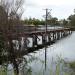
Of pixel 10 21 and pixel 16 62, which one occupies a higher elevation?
pixel 10 21

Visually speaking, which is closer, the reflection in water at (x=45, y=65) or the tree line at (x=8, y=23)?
the reflection in water at (x=45, y=65)

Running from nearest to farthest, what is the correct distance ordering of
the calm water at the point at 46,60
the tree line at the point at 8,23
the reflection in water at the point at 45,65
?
the reflection in water at the point at 45,65 → the calm water at the point at 46,60 → the tree line at the point at 8,23

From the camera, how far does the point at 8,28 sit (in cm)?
1563

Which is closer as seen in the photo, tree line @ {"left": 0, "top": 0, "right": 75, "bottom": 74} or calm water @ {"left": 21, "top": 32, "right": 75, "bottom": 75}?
calm water @ {"left": 21, "top": 32, "right": 75, "bottom": 75}

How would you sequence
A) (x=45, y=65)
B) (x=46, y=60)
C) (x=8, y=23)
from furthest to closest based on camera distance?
(x=46, y=60), (x=8, y=23), (x=45, y=65)

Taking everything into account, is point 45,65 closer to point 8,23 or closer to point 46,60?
point 8,23

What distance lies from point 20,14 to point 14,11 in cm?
46

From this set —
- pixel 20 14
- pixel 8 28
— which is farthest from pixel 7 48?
pixel 20 14

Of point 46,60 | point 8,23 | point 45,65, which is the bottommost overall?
point 46,60

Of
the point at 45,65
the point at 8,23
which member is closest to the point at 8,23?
the point at 8,23

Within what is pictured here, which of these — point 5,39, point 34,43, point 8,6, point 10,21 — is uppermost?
point 8,6

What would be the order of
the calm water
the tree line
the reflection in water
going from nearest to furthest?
the reflection in water
the calm water
the tree line

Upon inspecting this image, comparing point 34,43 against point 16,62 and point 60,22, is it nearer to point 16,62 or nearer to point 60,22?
point 16,62

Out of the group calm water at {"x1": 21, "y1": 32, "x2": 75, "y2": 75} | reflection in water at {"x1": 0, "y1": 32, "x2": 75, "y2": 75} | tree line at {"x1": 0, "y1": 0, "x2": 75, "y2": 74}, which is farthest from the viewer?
tree line at {"x1": 0, "y1": 0, "x2": 75, "y2": 74}
